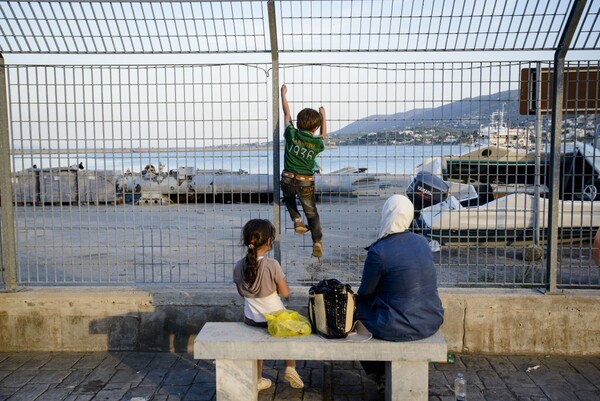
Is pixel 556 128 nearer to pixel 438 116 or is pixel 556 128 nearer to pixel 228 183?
pixel 438 116

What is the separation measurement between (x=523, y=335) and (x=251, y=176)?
305 cm

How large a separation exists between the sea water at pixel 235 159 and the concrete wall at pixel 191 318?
1228 mm

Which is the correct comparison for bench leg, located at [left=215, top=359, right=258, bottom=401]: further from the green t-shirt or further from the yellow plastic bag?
the green t-shirt

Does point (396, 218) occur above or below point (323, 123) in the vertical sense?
below

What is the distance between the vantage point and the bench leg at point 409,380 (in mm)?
4904

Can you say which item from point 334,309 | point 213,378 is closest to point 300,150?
point 334,309

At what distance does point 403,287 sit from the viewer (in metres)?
4.87

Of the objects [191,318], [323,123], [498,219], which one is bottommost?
[191,318]

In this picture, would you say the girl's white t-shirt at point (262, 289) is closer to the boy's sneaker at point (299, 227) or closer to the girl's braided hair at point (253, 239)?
the girl's braided hair at point (253, 239)

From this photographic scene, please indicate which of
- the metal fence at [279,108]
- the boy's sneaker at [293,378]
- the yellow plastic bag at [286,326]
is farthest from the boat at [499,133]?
the boy's sneaker at [293,378]

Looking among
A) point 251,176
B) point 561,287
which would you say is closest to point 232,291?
point 251,176

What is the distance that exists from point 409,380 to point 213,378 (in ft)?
5.98

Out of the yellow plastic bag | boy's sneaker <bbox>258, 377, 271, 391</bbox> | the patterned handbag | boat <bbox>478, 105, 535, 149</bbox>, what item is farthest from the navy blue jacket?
boat <bbox>478, 105, 535, 149</bbox>

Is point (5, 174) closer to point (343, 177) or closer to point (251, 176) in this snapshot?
point (251, 176)
